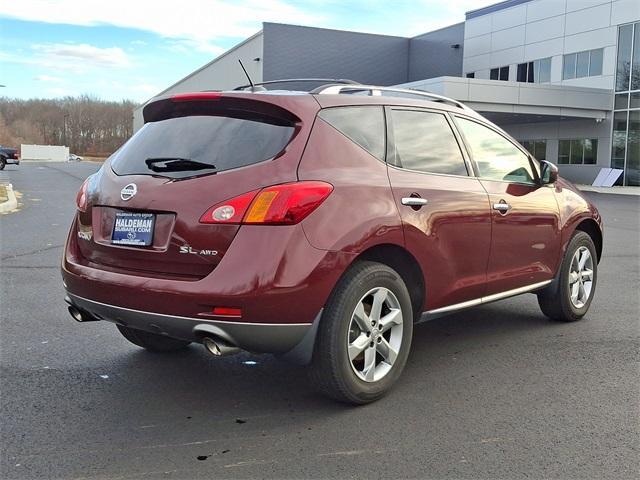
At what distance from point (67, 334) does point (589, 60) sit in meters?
38.7

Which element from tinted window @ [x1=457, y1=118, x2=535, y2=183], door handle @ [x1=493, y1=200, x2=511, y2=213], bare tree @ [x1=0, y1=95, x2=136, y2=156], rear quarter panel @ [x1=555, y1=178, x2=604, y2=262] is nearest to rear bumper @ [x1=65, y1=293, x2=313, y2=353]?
door handle @ [x1=493, y1=200, x2=511, y2=213]

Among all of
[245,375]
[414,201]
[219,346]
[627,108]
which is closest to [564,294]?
[414,201]

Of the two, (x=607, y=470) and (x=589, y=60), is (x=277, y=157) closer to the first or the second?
(x=607, y=470)

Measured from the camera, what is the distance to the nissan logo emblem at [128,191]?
349cm

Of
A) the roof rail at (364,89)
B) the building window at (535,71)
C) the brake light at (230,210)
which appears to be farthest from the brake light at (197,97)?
the building window at (535,71)

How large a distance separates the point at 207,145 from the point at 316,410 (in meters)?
1.59

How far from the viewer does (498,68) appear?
45250mm

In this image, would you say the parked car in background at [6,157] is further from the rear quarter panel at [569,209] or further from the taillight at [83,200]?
the rear quarter panel at [569,209]

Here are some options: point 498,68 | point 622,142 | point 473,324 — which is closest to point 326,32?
point 498,68

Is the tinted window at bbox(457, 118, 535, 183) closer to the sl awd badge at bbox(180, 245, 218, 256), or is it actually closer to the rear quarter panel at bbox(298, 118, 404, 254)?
the rear quarter panel at bbox(298, 118, 404, 254)

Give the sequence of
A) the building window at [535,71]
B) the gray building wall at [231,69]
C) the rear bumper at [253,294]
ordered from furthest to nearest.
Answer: the gray building wall at [231,69] → the building window at [535,71] → the rear bumper at [253,294]

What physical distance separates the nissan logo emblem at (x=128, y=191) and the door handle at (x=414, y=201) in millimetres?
1529

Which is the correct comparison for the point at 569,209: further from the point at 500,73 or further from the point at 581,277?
the point at 500,73

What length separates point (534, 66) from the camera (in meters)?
41.5
